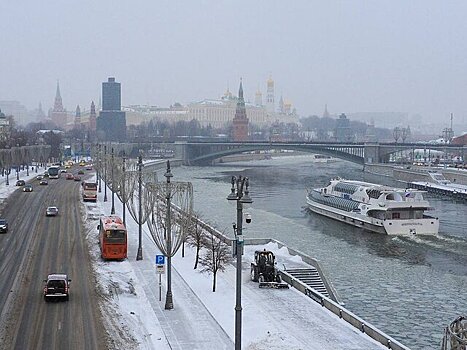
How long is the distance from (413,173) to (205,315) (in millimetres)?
69394

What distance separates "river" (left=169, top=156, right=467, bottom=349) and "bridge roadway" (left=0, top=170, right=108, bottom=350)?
9.07 meters

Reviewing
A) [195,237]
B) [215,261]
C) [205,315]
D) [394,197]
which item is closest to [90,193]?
[394,197]

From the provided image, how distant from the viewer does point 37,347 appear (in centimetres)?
1719

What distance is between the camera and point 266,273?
80.8ft

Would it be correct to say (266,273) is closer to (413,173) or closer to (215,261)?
(215,261)

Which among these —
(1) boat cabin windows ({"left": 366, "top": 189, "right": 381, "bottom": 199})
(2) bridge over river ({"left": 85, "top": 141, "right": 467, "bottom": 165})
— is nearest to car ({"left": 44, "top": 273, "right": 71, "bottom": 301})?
(1) boat cabin windows ({"left": 366, "top": 189, "right": 381, "bottom": 199})

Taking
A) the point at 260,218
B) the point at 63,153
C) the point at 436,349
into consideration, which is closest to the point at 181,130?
the point at 63,153

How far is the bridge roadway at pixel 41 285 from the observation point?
18031 mm

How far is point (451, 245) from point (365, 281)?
39.3 feet

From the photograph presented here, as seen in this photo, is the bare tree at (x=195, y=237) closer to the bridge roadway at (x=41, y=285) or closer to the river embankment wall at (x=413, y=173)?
the bridge roadway at (x=41, y=285)

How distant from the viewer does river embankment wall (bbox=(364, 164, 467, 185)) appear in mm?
80006

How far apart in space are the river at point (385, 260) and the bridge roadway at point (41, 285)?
9074mm

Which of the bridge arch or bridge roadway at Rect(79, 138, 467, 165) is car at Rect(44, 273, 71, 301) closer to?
bridge roadway at Rect(79, 138, 467, 165)

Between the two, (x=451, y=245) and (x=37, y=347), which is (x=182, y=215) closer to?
(x=37, y=347)
